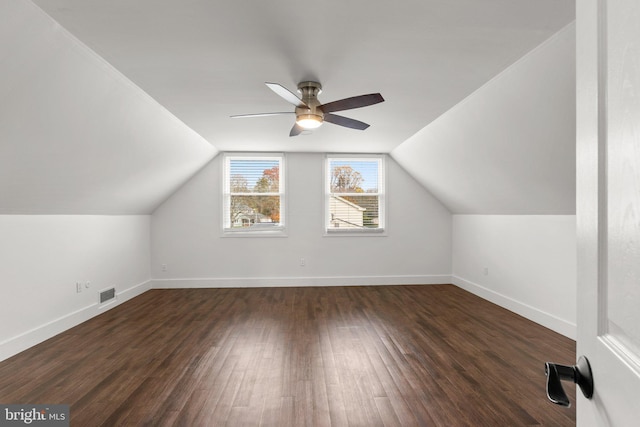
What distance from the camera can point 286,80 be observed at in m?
3.00

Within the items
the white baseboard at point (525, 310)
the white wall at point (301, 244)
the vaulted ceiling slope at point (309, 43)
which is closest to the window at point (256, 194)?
the white wall at point (301, 244)

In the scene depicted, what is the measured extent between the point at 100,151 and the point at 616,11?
12.8 feet

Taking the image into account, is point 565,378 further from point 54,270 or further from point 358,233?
point 358,233

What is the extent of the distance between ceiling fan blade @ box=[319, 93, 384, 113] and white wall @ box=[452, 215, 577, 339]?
8.92ft

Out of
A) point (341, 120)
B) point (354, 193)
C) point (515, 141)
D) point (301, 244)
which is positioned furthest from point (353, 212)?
point (515, 141)

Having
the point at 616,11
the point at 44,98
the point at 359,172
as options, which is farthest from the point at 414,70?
the point at 359,172

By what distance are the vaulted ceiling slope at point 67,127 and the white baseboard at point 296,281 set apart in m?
1.93

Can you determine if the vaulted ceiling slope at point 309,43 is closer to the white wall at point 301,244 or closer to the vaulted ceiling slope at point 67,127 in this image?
the vaulted ceiling slope at point 67,127

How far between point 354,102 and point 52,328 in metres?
3.98

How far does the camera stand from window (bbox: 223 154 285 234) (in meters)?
6.25

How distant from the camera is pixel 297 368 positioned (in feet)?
9.45

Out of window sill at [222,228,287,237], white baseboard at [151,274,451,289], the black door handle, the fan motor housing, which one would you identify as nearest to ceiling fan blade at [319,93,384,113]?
the fan motor housing

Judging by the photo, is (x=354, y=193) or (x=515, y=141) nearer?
(x=515, y=141)

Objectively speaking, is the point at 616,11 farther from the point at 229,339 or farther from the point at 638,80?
the point at 229,339
